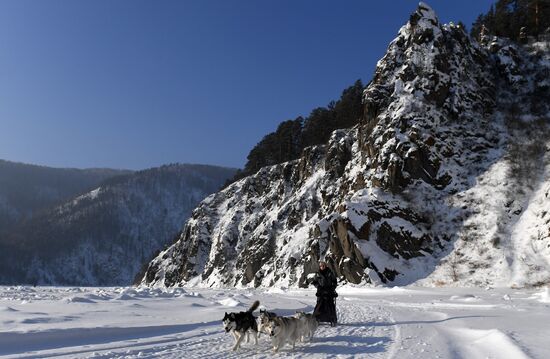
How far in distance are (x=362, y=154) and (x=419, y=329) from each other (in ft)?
115

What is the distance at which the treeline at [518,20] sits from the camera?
182 ft

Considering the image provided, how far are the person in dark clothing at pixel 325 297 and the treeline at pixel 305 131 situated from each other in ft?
184

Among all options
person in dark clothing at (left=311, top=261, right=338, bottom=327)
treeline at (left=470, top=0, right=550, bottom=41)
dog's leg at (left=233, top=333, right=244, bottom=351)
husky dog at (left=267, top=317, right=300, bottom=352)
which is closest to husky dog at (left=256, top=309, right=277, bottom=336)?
husky dog at (left=267, top=317, right=300, bottom=352)

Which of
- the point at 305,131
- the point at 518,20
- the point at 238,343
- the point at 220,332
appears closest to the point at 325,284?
the point at 220,332

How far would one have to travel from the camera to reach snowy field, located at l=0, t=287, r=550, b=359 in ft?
33.3

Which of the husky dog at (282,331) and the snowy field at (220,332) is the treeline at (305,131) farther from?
the husky dog at (282,331)

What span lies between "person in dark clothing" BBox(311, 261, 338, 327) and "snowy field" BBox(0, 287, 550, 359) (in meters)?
0.60

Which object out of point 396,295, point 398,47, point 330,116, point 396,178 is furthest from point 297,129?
point 396,295

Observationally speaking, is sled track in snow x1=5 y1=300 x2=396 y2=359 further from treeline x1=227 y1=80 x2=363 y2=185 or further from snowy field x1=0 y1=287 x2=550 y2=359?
treeline x1=227 y1=80 x2=363 y2=185

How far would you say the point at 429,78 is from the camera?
151ft

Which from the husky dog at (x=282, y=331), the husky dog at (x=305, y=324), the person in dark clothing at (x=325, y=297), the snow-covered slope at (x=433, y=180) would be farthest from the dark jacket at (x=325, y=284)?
the snow-covered slope at (x=433, y=180)

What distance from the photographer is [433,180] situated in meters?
41.2

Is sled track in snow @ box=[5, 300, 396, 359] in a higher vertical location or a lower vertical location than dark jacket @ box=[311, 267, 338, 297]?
lower

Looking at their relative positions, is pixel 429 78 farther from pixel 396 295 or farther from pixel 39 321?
pixel 39 321
